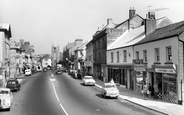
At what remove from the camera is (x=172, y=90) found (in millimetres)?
19656

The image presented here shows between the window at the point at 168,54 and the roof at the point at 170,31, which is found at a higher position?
the roof at the point at 170,31

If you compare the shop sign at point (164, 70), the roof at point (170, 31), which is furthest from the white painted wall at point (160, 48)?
the shop sign at point (164, 70)

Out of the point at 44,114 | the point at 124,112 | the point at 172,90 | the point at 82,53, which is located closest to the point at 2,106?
the point at 44,114

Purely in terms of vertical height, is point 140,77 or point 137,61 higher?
point 137,61

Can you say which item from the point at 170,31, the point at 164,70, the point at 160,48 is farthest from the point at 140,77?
the point at 170,31

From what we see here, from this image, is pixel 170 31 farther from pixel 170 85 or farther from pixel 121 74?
pixel 121 74

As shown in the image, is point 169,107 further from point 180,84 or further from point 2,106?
point 2,106

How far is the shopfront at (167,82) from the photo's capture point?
19281 millimetres

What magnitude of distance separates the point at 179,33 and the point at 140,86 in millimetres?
9889

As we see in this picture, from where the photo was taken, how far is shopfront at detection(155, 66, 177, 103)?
63.3 feet

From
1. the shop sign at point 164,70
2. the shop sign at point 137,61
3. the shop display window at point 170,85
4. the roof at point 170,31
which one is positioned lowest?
the shop display window at point 170,85

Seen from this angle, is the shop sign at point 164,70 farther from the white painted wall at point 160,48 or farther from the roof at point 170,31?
the roof at point 170,31

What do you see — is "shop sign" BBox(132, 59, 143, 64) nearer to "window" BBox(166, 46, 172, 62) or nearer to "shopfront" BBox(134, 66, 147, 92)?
"shopfront" BBox(134, 66, 147, 92)

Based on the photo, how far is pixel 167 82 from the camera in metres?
20.5
